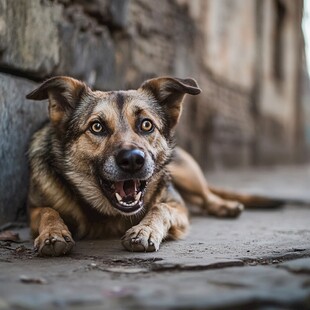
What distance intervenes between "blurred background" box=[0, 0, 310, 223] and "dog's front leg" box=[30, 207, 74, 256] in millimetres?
712

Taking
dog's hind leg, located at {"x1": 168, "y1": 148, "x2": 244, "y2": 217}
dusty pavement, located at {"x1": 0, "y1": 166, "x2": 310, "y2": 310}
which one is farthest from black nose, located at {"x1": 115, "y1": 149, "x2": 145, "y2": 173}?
dog's hind leg, located at {"x1": 168, "y1": 148, "x2": 244, "y2": 217}

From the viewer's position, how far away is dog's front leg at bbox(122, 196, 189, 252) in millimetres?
3230

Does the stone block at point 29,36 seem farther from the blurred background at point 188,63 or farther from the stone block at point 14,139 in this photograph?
the stone block at point 14,139

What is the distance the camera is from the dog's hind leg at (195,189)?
5262 millimetres

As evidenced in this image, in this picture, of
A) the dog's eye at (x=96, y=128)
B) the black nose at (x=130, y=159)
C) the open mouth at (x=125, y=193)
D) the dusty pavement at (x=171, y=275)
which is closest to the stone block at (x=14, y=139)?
the dusty pavement at (x=171, y=275)

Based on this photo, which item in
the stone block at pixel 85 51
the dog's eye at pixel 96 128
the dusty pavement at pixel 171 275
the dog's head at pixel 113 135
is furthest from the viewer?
the stone block at pixel 85 51

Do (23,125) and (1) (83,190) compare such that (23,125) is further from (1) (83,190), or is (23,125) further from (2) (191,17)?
(2) (191,17)

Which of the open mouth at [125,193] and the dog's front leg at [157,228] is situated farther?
the open mouth at [125,193]

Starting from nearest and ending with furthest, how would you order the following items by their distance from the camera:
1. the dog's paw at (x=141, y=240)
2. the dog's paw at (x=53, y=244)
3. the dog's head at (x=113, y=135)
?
the dog's paw at (x=53, y=244)
the dog's paw at (x=141, y=240)
the dog's head at (x=113, y=135)

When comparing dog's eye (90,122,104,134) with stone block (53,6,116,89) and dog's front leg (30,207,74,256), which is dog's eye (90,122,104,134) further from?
stone block (53,6,116,89)

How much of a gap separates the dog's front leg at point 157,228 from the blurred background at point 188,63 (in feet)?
3.94

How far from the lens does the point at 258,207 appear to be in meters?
5.83

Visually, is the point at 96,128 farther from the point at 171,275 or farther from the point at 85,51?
the point at 85,51

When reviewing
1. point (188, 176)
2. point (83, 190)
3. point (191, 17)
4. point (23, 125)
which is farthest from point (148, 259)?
point (191, 17)
